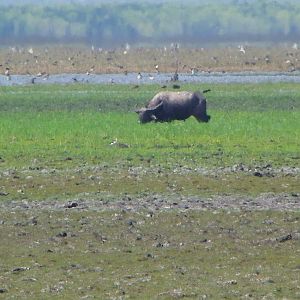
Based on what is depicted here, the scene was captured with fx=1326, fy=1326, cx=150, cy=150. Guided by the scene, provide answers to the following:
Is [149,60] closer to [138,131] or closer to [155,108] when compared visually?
[155,108]

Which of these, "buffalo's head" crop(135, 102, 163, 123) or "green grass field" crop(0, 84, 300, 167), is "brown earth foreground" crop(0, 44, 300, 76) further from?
"buffalo's head" crop(135, 102, 163, 123)

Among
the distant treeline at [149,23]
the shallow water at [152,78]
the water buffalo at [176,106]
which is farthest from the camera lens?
the distant treeline at [149,23]

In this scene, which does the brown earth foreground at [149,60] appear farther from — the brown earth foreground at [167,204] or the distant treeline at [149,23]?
the brown earth foreground at [167,204]

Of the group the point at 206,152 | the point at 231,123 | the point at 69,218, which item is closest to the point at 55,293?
the point at 69,218

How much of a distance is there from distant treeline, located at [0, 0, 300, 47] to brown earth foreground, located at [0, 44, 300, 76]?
1.03m

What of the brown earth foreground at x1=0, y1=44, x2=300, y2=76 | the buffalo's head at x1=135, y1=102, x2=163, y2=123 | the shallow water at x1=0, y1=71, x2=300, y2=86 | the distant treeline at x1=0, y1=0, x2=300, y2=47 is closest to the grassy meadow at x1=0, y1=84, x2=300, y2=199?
the buffalo's head at x1=135, y1=102, x2=163, y2=123

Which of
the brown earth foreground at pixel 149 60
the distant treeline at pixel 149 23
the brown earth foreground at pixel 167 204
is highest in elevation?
the brown earth foreground at pixel 167 204

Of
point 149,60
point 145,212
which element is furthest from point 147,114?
point 149,60

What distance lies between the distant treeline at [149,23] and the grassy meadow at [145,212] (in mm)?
31675

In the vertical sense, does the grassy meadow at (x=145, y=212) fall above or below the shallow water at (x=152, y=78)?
above

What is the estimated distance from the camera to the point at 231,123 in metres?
24.3

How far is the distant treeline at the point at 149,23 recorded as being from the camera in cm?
5775

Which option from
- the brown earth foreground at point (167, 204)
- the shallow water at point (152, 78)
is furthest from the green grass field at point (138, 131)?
the shallow water at point (152, 78)

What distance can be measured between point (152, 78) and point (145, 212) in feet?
106
